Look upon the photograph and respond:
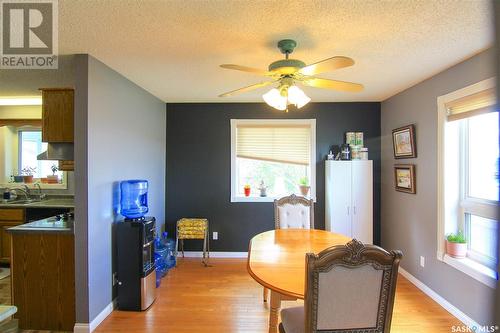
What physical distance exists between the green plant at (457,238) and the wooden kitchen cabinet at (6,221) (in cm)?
504

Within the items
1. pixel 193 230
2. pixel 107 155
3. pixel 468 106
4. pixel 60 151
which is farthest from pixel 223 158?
pixel 468 106

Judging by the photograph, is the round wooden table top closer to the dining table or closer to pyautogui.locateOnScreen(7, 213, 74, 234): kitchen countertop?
the dining table

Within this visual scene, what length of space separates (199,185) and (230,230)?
0.84m

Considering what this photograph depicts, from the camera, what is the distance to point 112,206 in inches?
103

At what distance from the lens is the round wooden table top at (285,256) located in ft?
5.01

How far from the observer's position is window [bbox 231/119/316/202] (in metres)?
4.05

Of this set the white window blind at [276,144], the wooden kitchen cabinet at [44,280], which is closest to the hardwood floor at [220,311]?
the wooden kitchen cabinet at [44,280]

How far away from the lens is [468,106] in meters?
2.33

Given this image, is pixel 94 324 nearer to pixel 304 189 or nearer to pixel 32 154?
pixel 304 189

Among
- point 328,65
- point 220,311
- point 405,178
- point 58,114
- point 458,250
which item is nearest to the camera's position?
point 328,65

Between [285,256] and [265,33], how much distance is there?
1621mm

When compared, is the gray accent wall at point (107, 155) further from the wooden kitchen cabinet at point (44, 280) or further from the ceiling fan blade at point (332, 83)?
the ceiling fan blade at point (332, 83)

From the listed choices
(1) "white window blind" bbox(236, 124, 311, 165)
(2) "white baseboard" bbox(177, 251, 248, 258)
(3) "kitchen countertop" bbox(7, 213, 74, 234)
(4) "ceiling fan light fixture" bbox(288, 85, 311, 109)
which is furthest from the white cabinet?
(3) "kitchen countertop" bbox(7, 213, 74, 234)

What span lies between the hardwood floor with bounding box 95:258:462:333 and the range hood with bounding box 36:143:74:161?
155cm
